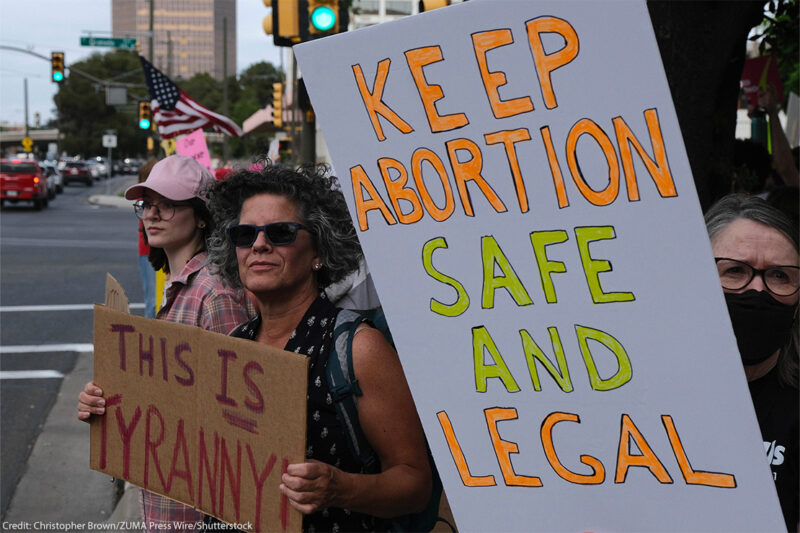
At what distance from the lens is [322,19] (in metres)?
6.98

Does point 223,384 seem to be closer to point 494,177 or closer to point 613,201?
point 494,177

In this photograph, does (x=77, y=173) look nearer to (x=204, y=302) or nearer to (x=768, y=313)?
(x=204, y=302)

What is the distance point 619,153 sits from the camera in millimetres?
1574

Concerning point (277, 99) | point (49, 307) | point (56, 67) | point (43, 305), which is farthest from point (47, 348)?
point (56, 67)

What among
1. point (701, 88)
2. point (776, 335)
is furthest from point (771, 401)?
point (701, 88)

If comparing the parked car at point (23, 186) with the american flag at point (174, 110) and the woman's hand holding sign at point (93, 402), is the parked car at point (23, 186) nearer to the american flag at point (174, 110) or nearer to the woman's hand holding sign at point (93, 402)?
the american flag at point (174, 110)

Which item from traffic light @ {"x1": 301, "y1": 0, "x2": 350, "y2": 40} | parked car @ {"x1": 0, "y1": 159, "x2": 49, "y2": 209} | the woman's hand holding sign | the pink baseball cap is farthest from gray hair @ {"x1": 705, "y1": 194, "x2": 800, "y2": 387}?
parked car @ {"x1": 0, "y1": 159, "x2": 49, "y2": 209}

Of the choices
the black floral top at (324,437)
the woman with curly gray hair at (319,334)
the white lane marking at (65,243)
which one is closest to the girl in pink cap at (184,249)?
the woman with curly gray hair at (319,334)

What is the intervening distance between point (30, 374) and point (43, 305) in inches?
129

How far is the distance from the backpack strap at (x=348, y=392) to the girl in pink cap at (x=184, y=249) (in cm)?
78

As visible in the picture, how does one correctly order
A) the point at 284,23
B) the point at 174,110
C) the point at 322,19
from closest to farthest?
1. the point at 322,19
2. the point at 284,23
3. the point at 174,110

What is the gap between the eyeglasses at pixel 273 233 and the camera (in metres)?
2.36

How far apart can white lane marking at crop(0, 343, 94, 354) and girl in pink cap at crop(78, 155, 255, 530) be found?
5.63m

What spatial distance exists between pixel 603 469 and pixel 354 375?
A: 65 centimetres
